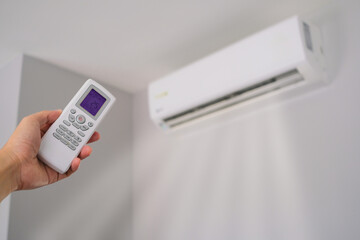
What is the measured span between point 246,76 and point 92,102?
73 cm

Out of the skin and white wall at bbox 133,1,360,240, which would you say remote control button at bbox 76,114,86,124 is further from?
white wall at bbox 133,1,360,240

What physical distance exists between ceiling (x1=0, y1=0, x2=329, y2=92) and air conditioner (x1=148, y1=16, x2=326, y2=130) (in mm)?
166

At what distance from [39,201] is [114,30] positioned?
0.82 meters

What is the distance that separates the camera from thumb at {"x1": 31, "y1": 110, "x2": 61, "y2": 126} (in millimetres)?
855

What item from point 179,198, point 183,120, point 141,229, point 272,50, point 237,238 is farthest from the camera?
point 141,229

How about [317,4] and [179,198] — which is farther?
[179,198]

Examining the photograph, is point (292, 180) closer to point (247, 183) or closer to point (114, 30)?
point (247, 183)

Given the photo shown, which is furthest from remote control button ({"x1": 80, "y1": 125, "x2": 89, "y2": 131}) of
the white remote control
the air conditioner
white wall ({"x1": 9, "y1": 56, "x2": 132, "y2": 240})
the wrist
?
white wall ({"x1": 9, "y1": 56, "x2": 132, "y2": 240})

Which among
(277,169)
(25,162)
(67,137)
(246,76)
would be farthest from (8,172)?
(277,169)

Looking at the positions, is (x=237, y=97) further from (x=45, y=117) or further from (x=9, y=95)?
(x=9, y=95)

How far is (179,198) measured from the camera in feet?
6.14

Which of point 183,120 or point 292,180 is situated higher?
point 183,120

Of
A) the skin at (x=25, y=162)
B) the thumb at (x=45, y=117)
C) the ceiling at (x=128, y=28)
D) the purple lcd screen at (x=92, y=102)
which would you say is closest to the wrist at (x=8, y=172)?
the skin at (x=25, y=162)

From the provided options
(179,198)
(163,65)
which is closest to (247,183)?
(179,198)
